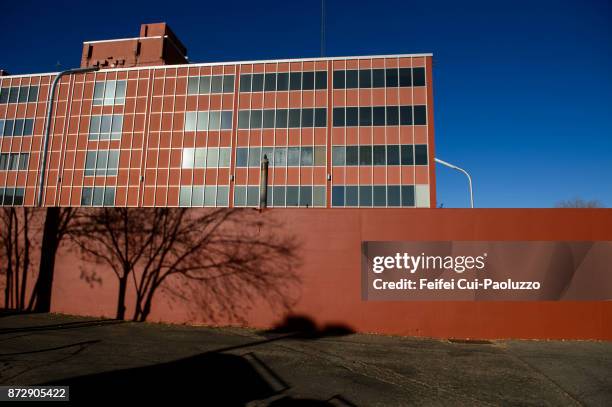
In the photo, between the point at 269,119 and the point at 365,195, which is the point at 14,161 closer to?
the point at 269,119

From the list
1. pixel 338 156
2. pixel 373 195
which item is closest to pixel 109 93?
pixel 338 156

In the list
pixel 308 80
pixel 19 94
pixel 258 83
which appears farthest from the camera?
pixel 19 94

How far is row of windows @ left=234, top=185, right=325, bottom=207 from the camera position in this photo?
34500 millimetres

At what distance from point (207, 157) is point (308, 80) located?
11.7 m

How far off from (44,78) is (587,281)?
159 feet

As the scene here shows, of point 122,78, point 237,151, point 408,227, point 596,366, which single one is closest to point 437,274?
point 408,227

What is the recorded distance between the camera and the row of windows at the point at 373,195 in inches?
1313

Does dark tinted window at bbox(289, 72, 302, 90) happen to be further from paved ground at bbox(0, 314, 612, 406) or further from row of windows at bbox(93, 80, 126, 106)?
paved ground at bbox(0, 314, 612, 406)

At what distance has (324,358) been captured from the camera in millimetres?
8898

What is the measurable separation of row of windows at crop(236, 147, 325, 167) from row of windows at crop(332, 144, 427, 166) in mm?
1594

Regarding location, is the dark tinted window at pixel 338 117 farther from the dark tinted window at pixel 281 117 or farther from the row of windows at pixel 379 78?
the dark tinted window at pixel 281 117

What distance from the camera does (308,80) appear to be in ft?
119

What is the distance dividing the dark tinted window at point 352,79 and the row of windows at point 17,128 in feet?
107

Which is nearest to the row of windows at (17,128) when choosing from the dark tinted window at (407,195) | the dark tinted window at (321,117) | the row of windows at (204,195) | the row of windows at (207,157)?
the row of windows at (207,157)
